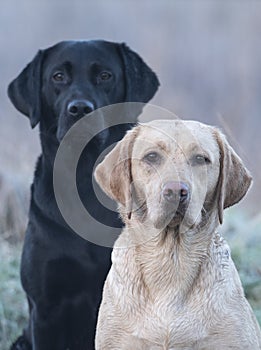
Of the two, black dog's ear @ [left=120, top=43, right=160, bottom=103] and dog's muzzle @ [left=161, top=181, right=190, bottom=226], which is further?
black dog's ear @ [left=120, top=43, right=160, bottom=103]

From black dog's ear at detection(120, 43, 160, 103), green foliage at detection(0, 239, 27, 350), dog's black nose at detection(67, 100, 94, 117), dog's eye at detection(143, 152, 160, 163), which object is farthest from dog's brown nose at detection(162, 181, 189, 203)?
green foliage at detection(0, 239, 27, 350)

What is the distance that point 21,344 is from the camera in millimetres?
4758

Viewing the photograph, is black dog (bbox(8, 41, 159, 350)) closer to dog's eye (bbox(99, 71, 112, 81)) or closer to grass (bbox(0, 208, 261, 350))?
dog's eye (bbox(99, 71, 112, 81))

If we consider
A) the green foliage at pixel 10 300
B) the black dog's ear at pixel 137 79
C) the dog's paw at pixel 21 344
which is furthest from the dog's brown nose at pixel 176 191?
the green foliage at pixel 10 300

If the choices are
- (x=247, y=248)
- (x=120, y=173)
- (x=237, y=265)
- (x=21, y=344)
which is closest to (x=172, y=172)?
(x=120, y=173)

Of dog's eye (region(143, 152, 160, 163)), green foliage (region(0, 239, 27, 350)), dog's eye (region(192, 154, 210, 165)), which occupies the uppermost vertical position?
dog's eye (region(192, 154, 210, 165))

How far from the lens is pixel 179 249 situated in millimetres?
3678

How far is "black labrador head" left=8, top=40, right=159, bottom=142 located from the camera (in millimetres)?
4453

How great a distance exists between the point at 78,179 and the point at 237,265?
1.59 m

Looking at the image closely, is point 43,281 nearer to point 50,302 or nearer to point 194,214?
point 50,302

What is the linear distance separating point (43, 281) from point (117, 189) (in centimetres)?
96

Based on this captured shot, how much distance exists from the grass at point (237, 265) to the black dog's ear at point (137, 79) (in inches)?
56.9

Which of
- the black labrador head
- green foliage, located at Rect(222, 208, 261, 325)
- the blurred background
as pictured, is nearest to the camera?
the black labrador head

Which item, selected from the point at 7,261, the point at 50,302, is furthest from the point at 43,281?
the point at 7,261
